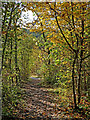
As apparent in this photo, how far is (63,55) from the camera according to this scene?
3.14 metres

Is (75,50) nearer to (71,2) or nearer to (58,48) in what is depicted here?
(58,48)

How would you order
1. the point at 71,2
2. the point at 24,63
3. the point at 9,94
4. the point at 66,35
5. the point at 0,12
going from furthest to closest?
1. the point at 24,63
2. the point at 66,35
3. the point at 9,94
4. the point at 71,2
5. the point at 0,12

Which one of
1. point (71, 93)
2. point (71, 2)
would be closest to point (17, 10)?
point (71, 2)

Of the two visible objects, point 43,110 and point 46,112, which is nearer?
point 46,112

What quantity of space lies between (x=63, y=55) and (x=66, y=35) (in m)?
0.46

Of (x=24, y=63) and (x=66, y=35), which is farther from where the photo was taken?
(x=24, y=63)

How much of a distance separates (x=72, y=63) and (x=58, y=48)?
498 mm

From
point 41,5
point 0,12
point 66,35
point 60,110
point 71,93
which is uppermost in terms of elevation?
point 41,5

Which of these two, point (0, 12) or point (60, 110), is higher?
point (0, 12)

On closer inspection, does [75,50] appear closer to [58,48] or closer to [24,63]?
[58,48]

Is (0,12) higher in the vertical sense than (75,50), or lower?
higher

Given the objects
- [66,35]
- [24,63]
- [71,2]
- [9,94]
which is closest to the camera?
[71,2]

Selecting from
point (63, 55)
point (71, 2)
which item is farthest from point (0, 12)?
point (63, 55)

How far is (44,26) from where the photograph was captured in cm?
293
